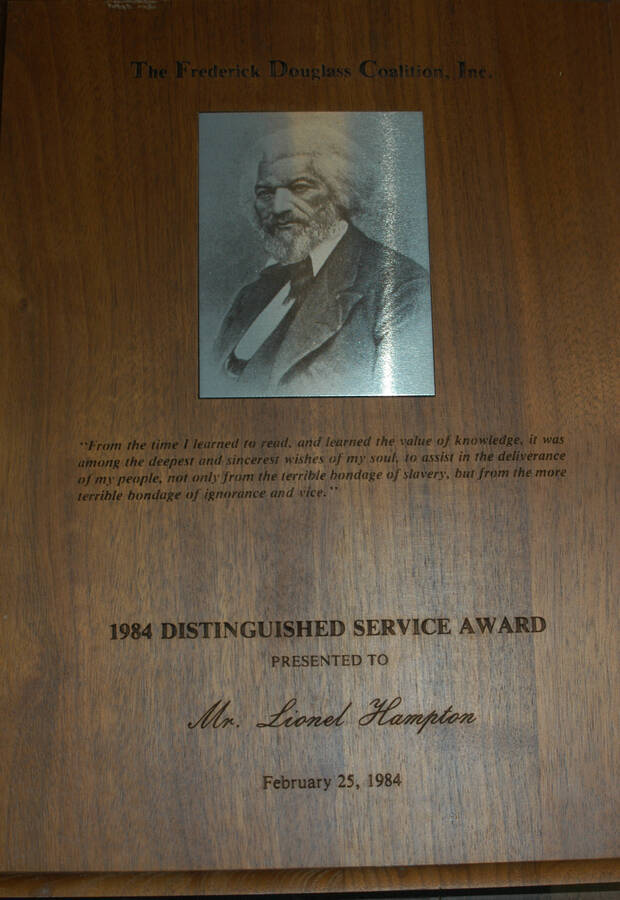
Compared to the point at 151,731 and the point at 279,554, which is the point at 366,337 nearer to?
the point at 279,554

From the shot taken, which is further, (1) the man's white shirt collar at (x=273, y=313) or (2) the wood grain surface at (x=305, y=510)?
(1) the man's white shirt collar at (x=273, y=313)

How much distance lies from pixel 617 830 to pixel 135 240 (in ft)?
3.67

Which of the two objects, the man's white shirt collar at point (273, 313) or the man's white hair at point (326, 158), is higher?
the man's white hair at point (326, 158)

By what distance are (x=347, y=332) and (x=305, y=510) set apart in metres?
0.28

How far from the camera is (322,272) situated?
138 cm

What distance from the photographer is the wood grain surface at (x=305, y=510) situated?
1.23 meters

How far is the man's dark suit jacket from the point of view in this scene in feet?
4.41

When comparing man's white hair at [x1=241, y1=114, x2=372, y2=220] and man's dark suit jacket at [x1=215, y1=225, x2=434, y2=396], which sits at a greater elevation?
man's white hair at [x1=241, y1=114, x2=372, y2=220]

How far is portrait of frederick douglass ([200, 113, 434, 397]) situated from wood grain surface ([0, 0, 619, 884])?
4 centimetres

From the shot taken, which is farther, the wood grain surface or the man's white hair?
the man's white hair

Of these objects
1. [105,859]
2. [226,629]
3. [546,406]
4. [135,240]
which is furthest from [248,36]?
[105,859]

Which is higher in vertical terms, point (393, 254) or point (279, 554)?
point (393, 254)

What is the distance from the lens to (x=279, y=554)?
130 cm

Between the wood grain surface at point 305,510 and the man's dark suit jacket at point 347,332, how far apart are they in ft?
0.11
